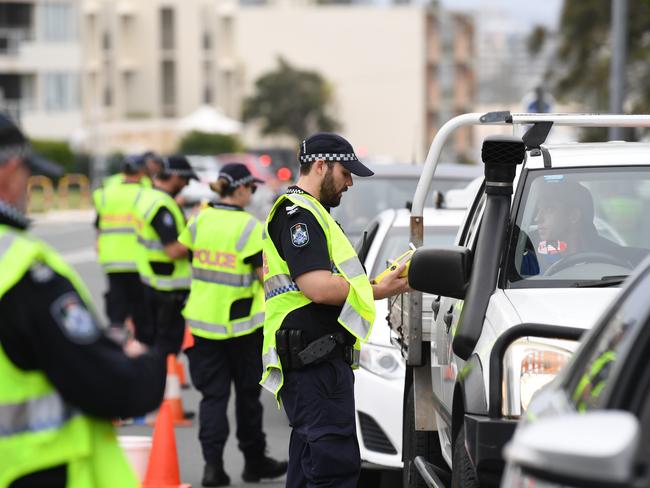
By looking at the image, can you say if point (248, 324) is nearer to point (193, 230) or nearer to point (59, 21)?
point (193, 230)

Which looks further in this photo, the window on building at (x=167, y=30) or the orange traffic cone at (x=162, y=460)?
the window on building at (x=167, y=30)

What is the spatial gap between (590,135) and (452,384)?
24364mm

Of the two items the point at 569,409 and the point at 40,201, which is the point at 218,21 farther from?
the point at 569,409

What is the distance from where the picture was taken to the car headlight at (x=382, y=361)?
315 inches

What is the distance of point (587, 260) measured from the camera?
5.81m

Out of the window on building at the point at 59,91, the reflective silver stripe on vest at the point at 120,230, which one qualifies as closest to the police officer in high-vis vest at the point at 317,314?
the reflective silver stripe on vest at the point at 120,230

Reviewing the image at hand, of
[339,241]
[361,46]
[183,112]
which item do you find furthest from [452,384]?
[361,46]

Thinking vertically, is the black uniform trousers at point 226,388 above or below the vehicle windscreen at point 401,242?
below

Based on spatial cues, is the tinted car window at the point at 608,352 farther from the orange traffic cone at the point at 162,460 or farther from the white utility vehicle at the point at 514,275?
the orange traffic cone at the point at 162,460

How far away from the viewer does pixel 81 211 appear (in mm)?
48875

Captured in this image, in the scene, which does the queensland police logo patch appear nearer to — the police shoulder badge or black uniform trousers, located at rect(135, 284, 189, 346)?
the police shoulder badge

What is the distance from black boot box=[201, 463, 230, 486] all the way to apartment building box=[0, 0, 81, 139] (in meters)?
68.2

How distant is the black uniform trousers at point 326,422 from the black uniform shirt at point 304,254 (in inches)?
6.6

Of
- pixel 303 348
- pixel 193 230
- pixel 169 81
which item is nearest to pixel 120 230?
pixel 193 230
